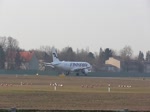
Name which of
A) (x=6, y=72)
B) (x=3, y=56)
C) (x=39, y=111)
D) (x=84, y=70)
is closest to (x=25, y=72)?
(x=6, y=72)

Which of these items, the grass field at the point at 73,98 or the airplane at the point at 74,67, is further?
the airplane at the point at 74,67

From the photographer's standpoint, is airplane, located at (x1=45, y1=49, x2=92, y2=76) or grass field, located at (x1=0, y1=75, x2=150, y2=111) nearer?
grass field, located at (x1=0, y1=75, x2=150, y2=111)

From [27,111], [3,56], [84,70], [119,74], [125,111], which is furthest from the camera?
[3,56]

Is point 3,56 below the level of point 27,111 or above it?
above

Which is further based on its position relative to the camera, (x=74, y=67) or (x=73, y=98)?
(x=74, y=67)

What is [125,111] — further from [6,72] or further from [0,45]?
[0,45]

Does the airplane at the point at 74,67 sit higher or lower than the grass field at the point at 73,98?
higher

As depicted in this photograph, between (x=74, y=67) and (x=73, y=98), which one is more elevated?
(x=74, y=67)

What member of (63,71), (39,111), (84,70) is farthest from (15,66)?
(39,111)

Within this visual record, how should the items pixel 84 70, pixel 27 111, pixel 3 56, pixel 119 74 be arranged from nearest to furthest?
pixel 27 111 < pixel 84 70 < pixel 119 74 < pixel 3 56

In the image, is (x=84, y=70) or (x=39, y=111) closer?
(x=39, y=111)

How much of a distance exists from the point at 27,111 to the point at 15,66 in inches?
6862

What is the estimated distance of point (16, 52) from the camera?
7825 inches

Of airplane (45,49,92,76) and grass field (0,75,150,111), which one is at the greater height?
airplane (45,49,92,76)
